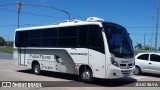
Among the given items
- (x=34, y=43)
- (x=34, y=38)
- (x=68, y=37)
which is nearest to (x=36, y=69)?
(x=34, y=43)

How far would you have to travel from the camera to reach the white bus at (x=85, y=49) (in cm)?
1377

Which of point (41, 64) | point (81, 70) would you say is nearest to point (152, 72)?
point (81, 70)

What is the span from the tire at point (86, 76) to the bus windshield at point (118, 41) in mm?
1766

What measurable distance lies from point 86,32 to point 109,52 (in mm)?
1847

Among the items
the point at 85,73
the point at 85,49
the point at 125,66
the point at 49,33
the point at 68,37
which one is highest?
the point at 49,33

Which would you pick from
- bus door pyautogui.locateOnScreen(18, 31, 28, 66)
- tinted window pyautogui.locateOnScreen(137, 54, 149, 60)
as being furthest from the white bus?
tinted window pyautogui.locateOnScreen(137, 54, 149, 60)

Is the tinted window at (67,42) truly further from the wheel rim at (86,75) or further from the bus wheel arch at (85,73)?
the wheel rim at (86,75)

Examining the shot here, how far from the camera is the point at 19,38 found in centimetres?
1986

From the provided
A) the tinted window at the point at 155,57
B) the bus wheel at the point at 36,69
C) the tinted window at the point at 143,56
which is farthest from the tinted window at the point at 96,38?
the tinted window at the point at 143,56

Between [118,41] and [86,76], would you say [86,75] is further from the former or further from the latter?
[118,41]

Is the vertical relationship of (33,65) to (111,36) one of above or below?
below

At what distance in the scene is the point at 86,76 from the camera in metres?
14.6

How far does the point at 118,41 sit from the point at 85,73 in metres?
2.33

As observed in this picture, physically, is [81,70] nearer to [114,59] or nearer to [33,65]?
[114,59]
